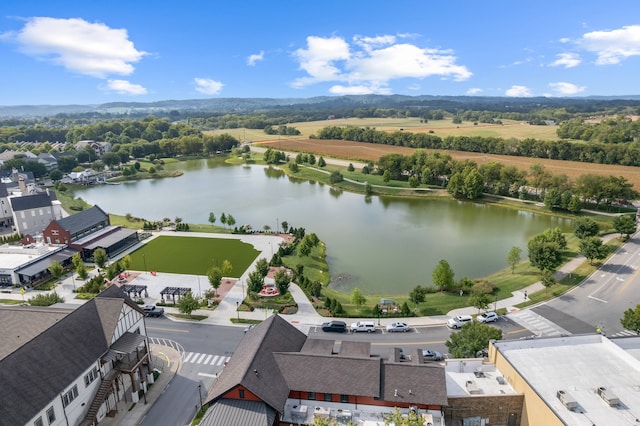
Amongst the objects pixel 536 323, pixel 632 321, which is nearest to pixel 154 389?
pixel 536 323

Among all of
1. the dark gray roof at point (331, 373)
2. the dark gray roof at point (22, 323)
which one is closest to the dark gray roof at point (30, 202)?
the dark gray roof at point (22, 323)

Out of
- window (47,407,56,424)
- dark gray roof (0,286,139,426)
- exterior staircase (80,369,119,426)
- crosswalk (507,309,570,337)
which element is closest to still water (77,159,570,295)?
crosswalk (507,309,570,337)

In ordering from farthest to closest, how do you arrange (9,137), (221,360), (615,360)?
(9,137) → (221,360) → (615,360)

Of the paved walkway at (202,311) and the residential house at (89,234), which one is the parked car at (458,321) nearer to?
the paved walkway at (202,311)

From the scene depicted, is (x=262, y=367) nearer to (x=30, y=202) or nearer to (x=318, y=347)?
(x=318, y=347)

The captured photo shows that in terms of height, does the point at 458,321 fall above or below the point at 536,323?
above

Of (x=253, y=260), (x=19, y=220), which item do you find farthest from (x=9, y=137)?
(x=253, y=260)

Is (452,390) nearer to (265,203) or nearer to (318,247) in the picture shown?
(318,247)
